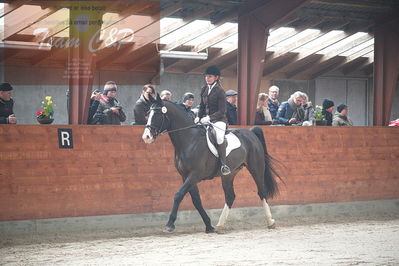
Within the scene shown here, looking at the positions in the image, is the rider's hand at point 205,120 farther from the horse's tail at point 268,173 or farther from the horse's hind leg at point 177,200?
the horse's tail at point 268,173

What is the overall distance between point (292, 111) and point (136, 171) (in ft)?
10.8

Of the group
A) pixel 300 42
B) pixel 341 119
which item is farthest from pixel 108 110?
pixel 300 42

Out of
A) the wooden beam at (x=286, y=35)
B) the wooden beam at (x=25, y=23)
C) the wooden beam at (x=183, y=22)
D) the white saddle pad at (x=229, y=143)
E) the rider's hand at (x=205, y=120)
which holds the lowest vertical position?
the white saddle pad at (x=229, y=143)

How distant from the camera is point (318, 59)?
1875cm

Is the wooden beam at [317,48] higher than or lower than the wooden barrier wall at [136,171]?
higher

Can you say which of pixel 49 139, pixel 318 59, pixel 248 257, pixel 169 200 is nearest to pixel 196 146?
pixel 169 200

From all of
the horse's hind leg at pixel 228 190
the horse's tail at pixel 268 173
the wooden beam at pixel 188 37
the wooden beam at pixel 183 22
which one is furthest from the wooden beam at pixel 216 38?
the horse's hind leg at pixel 228 190

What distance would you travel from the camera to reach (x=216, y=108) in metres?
9.06

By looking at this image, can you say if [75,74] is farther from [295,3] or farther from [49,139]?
[295,3]

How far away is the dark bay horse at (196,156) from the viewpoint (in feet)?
27.8

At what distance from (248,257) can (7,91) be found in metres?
3.94

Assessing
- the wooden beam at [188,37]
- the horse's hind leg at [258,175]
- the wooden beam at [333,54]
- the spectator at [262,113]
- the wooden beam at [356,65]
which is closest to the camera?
the horse's hind leg at [258,175]

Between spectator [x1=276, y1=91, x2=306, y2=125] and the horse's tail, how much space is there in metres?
1.30

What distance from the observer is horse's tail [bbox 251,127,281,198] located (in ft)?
31.9
